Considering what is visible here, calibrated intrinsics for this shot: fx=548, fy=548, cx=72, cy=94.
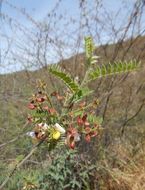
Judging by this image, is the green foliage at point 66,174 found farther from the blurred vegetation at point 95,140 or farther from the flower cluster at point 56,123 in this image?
the flower cluster at point 56,123

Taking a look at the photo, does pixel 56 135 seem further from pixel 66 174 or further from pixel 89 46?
pixel 66 174

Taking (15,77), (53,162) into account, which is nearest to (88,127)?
(53,162)

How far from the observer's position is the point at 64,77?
1.75 m

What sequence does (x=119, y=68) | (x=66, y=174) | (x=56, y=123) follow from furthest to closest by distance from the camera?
(x=66, y=174) → (x=56, y=123) → (x=119, y=68)

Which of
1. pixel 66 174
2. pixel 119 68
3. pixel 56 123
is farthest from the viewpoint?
pixel 66 174

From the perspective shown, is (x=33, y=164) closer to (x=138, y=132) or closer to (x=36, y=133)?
(x=138, y=132)

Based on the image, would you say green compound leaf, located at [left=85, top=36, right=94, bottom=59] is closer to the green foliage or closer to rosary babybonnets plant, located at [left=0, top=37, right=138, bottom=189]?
rosary babybonnets plant, located at [left=0, top=37, right=138, bottom=189]

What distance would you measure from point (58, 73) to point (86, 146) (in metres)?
4.40

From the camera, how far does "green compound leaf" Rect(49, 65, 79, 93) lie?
172cm

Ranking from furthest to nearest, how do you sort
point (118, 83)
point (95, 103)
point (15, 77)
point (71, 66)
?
point (15, 77) < point (71, 66) < point (118, 83) < point (95, 103)

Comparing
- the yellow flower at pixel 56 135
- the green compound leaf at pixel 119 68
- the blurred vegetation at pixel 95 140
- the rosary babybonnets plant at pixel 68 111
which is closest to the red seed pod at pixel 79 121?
the rosary babybonnets plant at pixel 68 111

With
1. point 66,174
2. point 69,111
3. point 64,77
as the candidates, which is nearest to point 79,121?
point 69,111

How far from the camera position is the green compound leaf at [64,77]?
5.65 feet

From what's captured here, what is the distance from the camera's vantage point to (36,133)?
1821mm
